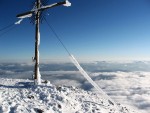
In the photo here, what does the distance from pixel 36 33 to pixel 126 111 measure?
13.3 metres

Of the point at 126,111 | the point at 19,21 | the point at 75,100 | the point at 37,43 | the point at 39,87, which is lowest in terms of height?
the point at 126,111

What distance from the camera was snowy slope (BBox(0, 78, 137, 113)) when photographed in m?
18.2

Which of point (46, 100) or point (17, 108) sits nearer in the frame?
point (17, 108)

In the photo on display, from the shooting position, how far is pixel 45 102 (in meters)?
20.0

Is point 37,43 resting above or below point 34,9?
below

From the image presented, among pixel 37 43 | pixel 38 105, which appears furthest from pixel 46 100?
pixel 37 43

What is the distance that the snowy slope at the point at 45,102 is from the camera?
1816 cm

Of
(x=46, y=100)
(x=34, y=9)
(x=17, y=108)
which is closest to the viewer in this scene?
(x=17, y=108)

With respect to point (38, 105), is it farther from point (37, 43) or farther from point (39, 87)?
point (37, 43)

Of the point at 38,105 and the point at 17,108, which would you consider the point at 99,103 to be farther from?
the point at 17,108

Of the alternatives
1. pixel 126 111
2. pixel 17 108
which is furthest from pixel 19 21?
pixel 126 111

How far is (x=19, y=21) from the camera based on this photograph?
85.6 ft

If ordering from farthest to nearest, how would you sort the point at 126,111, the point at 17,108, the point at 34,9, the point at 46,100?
the point at 34,9
the point at 126,111
the point at 46,100
the point at 17,108

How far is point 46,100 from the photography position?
20.4m
